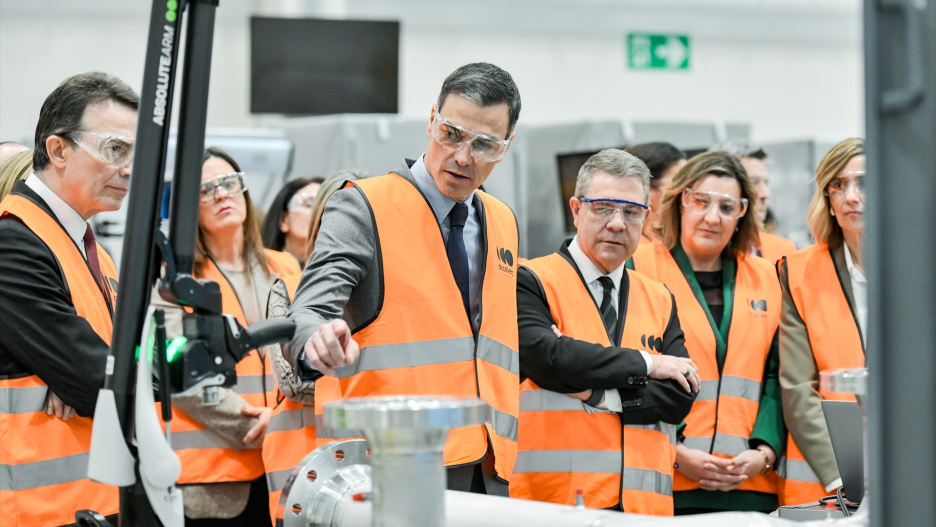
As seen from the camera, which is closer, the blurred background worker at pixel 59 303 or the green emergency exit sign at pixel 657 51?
the blurred background worker at pixel 59 303

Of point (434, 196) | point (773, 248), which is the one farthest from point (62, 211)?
point (773, 248)

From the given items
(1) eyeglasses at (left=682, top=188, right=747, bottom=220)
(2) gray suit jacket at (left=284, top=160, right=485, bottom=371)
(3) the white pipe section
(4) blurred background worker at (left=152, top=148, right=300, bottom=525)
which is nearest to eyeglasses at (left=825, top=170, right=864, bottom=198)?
(1) eyeglasses at (left=682, top=188, right=747, bottom=220)

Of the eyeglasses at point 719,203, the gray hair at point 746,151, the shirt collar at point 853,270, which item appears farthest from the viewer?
the gray hair at point 746,151

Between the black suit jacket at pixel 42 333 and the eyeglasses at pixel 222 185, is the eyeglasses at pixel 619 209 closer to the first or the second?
the eyeglasses at pixel 222 185

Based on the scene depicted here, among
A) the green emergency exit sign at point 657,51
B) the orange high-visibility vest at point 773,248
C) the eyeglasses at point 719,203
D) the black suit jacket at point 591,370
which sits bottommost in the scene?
the black suit jacket at point 591,370

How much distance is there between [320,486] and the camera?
146cm

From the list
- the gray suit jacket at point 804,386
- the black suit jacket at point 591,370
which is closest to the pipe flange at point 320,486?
the black suit jacket at point 591,370

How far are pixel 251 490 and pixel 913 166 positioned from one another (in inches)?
110

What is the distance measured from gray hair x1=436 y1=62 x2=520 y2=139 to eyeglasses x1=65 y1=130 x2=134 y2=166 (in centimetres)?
74

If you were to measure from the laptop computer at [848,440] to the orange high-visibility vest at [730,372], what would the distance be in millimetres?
1074

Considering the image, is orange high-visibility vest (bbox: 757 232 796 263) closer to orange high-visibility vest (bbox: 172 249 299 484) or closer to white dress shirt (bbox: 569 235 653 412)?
white dress shirt (bbox: 569 235 653 412)

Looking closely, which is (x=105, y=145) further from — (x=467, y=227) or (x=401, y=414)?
(x=401, y=414)

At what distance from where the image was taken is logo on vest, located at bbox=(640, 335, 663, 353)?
2.95 m

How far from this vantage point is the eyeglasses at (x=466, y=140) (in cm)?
226
